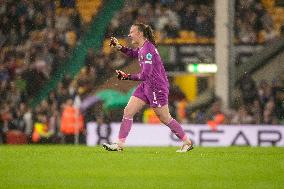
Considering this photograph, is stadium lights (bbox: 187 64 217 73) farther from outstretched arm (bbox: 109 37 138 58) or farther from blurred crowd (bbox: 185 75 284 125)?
outstretched arm (bbox: 109 37 138 58)

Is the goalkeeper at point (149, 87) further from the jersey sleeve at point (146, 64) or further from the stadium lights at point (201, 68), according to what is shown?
the stadium lights at point (201, 68)

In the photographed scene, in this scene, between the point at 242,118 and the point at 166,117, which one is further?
the point at 242,118

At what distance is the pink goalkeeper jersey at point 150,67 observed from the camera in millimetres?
14062

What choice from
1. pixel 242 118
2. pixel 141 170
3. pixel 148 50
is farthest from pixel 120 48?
pixel 242 118

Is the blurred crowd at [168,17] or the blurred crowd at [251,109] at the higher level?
the blurred crowd at [168,17]

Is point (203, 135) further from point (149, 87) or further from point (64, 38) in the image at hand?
point (64, 38)

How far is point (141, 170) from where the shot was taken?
36.8 feet

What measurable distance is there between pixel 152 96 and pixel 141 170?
330 cm

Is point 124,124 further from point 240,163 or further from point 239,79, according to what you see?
point 239,79

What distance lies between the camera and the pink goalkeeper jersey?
46.1 feet

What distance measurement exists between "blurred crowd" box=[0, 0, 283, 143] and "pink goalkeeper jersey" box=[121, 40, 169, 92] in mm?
10078

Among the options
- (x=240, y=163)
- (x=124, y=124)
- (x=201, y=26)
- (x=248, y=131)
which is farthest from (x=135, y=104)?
(x=201, y=26)

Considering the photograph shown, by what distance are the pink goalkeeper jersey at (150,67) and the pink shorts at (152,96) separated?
0.07 m

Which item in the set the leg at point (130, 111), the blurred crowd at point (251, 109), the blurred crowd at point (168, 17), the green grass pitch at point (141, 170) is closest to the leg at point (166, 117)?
the leg at point (130, 111)
